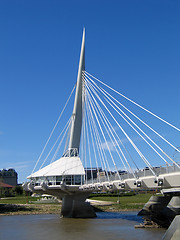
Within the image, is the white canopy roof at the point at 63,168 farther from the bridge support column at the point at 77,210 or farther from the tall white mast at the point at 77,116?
the bridge support column at the point at 77,210

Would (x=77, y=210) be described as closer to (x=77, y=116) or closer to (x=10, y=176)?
(x=77, y=116)

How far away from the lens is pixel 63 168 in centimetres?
4112

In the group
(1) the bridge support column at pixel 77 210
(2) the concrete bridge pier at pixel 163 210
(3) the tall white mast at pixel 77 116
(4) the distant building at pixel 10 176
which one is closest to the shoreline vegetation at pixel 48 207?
(1) the bridge support column at pixel 77 210

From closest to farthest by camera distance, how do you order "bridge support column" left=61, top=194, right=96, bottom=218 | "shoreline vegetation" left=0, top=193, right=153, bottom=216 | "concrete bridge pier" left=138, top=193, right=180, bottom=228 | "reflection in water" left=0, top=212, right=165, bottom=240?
"reflection in water" left=0, top=212, right=165, bottom=240 → "concrete bridge pier" left=138, top=193, right=180, bottom=228 → "bridge support column" left=61, top=194, right=96, bottom=218 → "shoreline vegetation" left=0, top=193, right=153, bottom=216

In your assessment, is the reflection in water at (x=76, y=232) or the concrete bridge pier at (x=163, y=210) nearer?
the reflection in water at (x=76, y=232)

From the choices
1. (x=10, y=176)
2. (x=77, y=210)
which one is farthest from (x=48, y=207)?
(x=10, y=176)

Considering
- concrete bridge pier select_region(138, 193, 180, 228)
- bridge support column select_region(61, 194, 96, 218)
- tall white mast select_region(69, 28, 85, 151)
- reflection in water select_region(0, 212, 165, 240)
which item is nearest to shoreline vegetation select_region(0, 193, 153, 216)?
bridge support column select_region(61, 194, 96, 218)

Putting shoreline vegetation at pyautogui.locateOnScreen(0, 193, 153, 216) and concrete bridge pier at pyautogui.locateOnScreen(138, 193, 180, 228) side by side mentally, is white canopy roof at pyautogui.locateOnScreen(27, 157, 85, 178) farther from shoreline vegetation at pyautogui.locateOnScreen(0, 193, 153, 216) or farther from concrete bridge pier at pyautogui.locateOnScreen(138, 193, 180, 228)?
concrete bridge pier at pyautogui.locateOnScreen(138, 193, 180, 228)

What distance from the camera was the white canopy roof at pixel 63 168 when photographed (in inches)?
1555

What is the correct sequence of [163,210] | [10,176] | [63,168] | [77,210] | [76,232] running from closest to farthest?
[76,232]
[163,210]
[77,210]
[63,168]
[10,176]

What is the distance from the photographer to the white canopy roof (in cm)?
3950

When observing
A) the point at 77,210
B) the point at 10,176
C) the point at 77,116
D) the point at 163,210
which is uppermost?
the point at 77,116

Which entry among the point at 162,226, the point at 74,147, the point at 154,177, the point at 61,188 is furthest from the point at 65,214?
the point at 154,177

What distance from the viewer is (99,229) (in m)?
27.2
